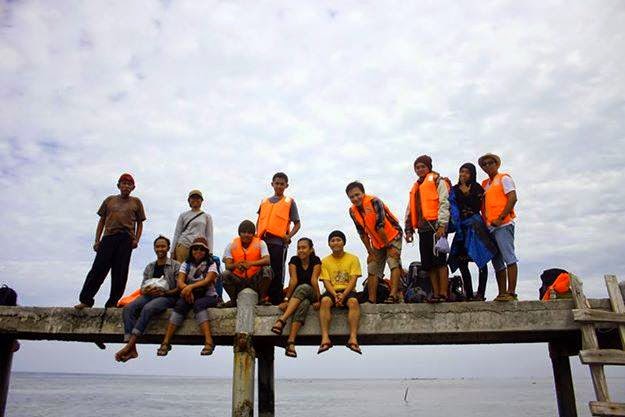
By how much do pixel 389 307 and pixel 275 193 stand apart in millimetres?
2783

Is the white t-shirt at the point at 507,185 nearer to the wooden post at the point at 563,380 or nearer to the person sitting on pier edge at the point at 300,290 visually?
the person sitting on pier edge at the point at 300,290

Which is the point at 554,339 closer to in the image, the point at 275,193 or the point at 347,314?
the point at 347,314

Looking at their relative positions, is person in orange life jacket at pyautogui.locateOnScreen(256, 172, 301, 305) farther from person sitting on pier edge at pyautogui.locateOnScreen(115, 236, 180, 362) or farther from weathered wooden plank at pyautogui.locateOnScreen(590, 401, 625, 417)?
weathered wooden plank at pyautogui.locateOnScreen(590, 401, 625, 417)

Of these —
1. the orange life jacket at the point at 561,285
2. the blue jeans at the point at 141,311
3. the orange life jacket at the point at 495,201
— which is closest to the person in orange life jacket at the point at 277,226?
the blue jeans at the point at 141,311

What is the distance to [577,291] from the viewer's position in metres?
5.93

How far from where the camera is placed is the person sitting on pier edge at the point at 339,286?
6.22m

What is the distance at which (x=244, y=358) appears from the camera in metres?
6.48

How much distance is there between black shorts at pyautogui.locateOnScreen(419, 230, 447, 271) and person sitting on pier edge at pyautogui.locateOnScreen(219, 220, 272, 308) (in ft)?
7.28

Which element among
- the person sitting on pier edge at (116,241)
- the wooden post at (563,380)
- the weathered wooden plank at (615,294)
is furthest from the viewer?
the wooden post at (563,380)

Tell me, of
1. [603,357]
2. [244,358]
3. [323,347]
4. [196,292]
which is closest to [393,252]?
[323,347]

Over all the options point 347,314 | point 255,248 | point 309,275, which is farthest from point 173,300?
point 347,314

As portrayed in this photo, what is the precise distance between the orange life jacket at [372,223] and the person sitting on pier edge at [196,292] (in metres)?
2.26

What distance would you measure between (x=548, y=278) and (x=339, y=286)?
3173 mm

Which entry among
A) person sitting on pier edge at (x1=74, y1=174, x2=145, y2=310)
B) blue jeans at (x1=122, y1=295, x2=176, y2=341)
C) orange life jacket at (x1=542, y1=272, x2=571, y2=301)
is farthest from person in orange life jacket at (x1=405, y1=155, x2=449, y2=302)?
person sitting on pier edge at (x1=74, y1=174, x2=145, y2=310)
